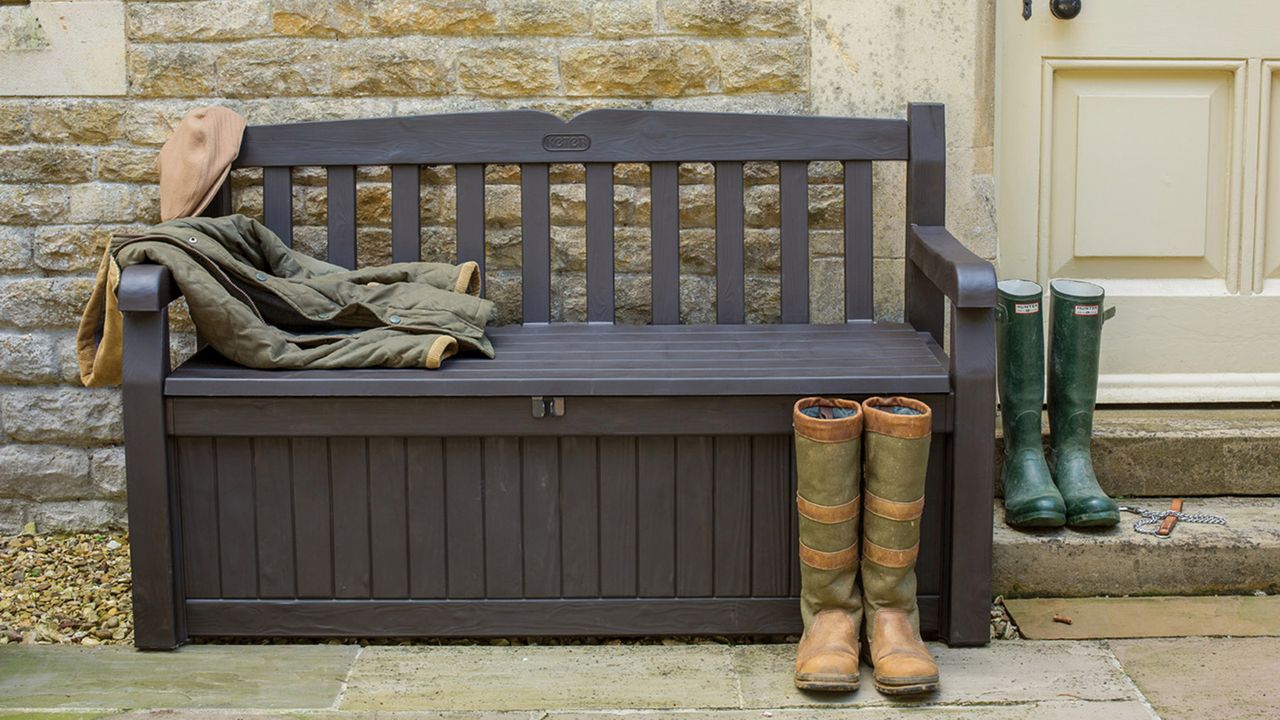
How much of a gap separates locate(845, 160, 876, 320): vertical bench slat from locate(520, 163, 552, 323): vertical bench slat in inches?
30.8

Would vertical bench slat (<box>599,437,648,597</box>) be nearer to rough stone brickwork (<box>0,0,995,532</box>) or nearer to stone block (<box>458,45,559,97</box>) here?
A: rough stone brickwork (<box>0,0,995,532</box>)

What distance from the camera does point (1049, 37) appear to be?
3824 millimetres

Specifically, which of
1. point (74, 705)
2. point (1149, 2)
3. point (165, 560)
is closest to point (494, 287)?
point (165, 560)

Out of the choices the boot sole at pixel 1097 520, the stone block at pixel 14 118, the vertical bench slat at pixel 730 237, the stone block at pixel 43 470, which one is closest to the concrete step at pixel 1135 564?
the boot sole at pixel 1097 520

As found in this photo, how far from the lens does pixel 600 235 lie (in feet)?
11.9

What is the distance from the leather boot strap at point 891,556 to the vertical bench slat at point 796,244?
878mm

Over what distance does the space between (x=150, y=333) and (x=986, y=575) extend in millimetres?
1881

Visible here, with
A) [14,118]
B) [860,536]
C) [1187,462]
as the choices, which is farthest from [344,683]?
[1187,462]

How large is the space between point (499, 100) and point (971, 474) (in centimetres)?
165

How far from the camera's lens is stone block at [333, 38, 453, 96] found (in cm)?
373

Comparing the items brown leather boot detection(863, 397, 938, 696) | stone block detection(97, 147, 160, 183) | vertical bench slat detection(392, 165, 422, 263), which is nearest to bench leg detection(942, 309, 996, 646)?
brown leather boot detection(863, 397, 938, 696)

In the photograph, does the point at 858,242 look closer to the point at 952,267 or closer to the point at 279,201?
the point at 952,267

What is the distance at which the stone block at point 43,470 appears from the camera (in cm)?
394

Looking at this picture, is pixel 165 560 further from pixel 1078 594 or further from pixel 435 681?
pixel 1078 594
